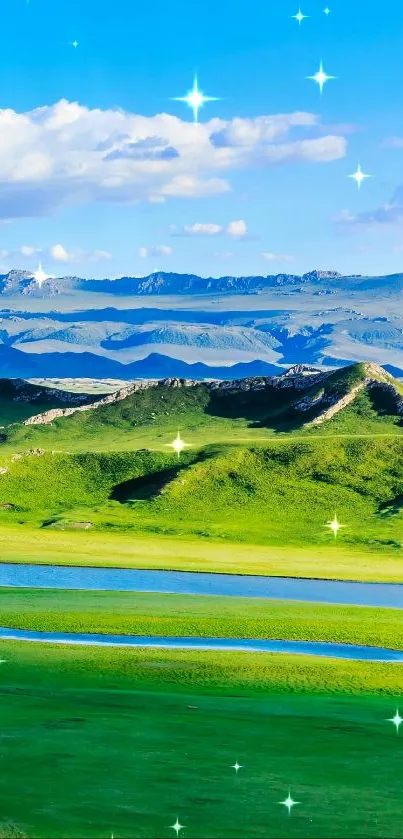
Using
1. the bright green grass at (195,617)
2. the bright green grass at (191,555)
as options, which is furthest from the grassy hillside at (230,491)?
the bright green grass at (195,617)

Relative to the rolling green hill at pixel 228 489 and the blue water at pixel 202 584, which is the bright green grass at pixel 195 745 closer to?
the blue water at pixel 202 584

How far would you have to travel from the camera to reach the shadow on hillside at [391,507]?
155750 mm

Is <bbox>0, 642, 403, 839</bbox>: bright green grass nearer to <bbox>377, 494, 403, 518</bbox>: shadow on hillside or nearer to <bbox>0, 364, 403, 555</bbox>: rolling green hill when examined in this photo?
<bbox>0, 364, 403, 555</bbox>: rolling green hill

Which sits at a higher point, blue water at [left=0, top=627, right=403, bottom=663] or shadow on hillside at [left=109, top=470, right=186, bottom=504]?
shadow on hillside at [left=109, top=470, right=186, bottom=504]

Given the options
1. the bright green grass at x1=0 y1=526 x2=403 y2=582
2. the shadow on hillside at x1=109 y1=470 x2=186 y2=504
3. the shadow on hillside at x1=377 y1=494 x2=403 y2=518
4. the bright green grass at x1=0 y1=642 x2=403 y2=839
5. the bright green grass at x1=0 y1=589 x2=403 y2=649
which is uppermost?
the shadow on hillside at x1=109 y1=470 x2=186 y2=504

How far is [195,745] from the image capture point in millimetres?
53031

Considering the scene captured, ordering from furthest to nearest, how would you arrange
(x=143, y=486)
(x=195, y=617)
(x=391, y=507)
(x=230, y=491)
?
1. (x=143, y=486)
2. (x=230, y=491)
3. (x=391, y=507)
4. (x=195, y=617)

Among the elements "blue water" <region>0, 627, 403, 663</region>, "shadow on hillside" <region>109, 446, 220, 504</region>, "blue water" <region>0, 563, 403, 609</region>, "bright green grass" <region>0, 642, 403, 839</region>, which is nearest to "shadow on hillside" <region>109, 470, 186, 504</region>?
"shadow on hillside" <region>109, 446, 220, 504</region>

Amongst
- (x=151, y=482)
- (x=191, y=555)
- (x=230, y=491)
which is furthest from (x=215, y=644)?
(x=151, y=482)

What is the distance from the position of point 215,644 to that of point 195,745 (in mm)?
26691

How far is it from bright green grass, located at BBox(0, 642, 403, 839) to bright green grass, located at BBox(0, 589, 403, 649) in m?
8.74

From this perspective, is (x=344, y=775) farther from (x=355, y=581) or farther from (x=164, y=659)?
(x=355, y=581)

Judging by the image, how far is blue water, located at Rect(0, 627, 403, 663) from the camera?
77750 millimetres

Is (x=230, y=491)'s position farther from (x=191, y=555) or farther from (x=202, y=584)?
(x=202, y=584)
